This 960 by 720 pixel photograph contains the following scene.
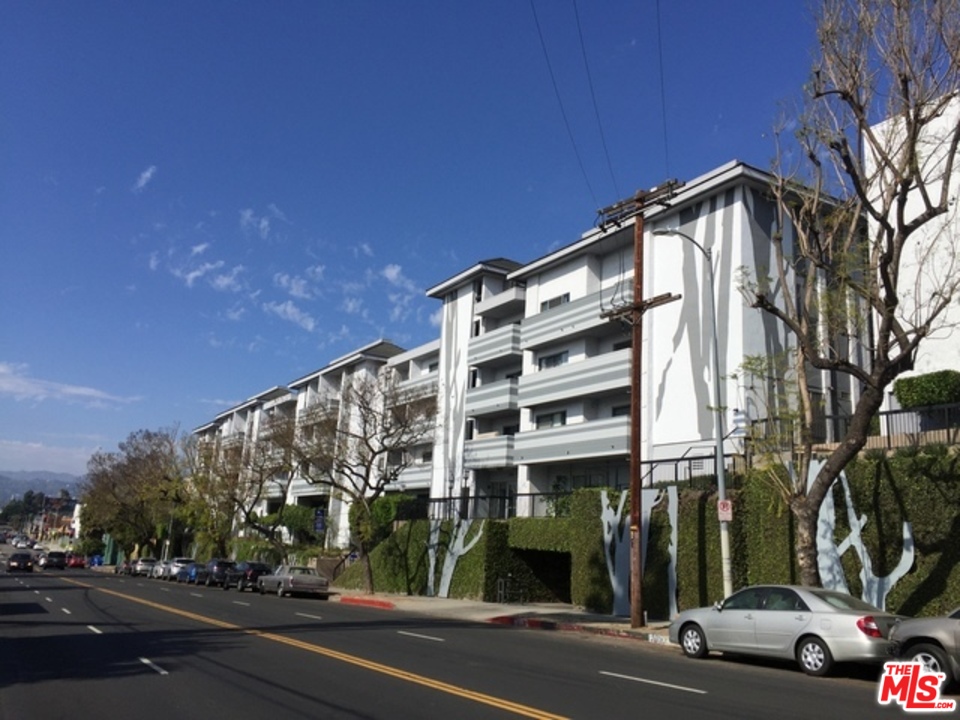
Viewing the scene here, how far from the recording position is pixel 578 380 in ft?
117

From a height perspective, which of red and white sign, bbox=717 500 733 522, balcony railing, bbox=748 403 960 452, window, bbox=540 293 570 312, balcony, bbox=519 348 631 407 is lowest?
red and white sign, bbox=717 500 733 522

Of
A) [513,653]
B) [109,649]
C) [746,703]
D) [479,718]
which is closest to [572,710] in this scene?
[479,718]

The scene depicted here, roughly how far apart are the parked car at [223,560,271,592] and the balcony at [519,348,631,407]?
1464 centimetres

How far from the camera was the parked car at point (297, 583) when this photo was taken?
109 feet

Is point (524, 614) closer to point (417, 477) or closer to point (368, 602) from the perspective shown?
point (368, 602)

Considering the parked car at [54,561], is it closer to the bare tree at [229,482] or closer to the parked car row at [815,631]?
the bare tree at [229,482]

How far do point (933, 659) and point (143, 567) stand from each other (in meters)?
60.0

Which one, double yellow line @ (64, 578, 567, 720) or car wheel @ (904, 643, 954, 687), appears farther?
car wheel @ (904, 643, 954, 687)

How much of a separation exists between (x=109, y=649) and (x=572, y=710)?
29.2 ft

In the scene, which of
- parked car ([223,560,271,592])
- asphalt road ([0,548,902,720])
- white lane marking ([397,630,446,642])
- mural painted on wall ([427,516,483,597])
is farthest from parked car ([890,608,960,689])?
parked car ([223,560,271,592])

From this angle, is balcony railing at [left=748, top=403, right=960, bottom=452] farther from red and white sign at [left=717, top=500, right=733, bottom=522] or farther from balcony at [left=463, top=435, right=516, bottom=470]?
balcony at [left=463, top=435, right=516, bottom=470]

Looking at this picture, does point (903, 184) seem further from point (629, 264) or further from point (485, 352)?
point (485, 352)

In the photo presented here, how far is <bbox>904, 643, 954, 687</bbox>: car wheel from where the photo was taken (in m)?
11.0

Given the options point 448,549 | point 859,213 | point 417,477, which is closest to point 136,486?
point 417,477
